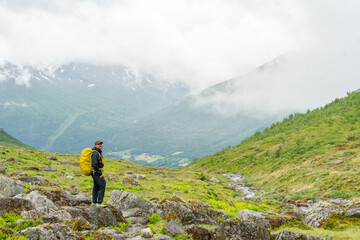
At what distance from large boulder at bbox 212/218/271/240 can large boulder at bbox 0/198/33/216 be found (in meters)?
10.0

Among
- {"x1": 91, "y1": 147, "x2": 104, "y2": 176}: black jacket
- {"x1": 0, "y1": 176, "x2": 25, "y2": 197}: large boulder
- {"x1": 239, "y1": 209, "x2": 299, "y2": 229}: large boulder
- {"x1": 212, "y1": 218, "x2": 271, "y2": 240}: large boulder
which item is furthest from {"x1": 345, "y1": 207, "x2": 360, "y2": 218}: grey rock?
{"x1": 0, "y1": 176, "x2": 25, "y2": 197}: large boulder

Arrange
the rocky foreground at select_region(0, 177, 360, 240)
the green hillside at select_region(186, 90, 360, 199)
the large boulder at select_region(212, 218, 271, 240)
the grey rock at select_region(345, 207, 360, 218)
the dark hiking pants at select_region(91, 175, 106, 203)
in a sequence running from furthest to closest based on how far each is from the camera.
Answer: the green hillside at select_region(186, 90, 360, 199), the dark hiking pants at select_region(91, 175, 106, 203), the grey rock at select_region(345, 207, 360, 218), the large boulder at select_region(212, 218, 271, 240), the rocky foreground at select_region(0, 177, 360, 240)

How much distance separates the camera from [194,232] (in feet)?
41.3

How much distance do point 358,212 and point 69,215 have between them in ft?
53.9

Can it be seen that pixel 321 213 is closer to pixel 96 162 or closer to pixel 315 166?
pixel 96 162

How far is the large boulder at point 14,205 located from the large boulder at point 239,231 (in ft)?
33.0

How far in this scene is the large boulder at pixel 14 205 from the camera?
12234 mm

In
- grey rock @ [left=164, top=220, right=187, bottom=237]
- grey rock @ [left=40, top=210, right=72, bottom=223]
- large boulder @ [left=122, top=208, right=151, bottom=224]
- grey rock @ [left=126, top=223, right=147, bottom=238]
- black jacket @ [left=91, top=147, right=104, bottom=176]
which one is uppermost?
black jacket @ [left=91, top=147, right=104, bottom=176]

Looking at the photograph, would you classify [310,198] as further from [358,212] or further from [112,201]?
[112,201]

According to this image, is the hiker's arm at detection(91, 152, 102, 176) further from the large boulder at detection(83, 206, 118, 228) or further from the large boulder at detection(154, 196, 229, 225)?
the large boulder at detection(154, 196, 229, 225)

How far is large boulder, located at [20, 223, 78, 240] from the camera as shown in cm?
956

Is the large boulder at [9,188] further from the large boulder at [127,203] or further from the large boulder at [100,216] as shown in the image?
the large boulder at [127,203]

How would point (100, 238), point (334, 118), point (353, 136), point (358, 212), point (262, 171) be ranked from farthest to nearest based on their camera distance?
point (334, 118), point (262, 171), point (353, 136), point (358, 212), point (100, 238)

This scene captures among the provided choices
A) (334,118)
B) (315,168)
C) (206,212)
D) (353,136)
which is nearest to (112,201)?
(206,212)
